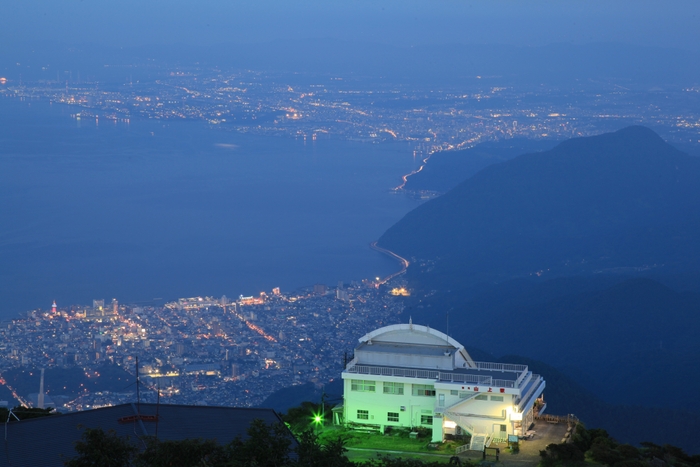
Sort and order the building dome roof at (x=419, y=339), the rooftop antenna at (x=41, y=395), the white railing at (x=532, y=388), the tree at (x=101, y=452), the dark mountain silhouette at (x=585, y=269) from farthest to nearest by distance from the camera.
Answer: the dark mountain silhouette at (x=585, y=269) < the rooftop antenna at (x=41, y=395) < the building dome roof at (x=419, y=339) < the white railing at (x=532, y=388) < the tree at (x=101, y=452)

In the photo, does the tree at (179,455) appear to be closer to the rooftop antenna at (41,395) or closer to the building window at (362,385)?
the building window at (362,385)

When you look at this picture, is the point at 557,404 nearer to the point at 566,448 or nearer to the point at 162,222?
the point at 566,448

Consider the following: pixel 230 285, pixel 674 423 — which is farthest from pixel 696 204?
pixel 674 423

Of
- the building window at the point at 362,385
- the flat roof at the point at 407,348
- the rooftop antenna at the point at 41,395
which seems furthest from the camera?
the rooftop antenna at the point at 41,395

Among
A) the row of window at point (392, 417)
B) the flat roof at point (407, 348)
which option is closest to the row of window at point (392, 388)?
the row of window at point (392, 417)

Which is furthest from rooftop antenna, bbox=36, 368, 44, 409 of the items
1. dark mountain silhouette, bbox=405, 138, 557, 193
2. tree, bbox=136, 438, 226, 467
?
dark mountain silhouette, bbox=405, 138, 557, 193

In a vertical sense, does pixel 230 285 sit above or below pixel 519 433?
below

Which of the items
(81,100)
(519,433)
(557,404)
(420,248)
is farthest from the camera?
(81,100)
